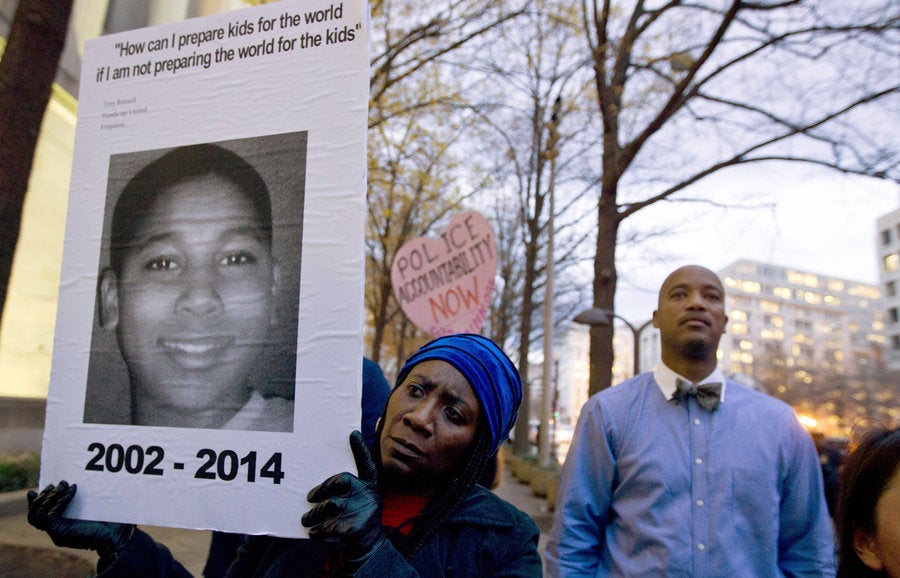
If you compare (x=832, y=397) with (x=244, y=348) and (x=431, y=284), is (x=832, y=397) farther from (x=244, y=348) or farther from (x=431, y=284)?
(x=244, y=348)

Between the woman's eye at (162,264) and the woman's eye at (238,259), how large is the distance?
0.46 ft

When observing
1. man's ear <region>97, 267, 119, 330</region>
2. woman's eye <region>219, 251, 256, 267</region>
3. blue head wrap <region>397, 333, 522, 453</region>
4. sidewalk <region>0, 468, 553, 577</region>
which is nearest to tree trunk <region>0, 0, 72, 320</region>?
sidewalk <region>0, 468, 553, 577</region>

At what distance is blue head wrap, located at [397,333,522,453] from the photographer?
5.23 feet

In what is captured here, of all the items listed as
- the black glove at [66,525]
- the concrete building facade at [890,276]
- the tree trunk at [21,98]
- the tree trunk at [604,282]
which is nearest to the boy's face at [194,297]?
the black glove at [66,525]

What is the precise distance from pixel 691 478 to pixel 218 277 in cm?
168

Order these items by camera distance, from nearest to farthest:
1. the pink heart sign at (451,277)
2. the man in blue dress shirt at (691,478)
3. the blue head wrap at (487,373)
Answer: the blue head wrap at (487,373) < the man in blue dress shirt at (691,478) < the pink heart sign at (451,277)

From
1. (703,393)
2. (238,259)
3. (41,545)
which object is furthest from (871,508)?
(41,545)

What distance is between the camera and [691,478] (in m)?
2.30

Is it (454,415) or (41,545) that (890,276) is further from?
(454,415)

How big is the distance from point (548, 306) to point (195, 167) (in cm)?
1355

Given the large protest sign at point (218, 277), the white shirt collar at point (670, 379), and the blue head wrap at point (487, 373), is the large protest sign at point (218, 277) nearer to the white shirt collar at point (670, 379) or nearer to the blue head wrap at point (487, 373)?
the blue head wrap at point (487, 373)

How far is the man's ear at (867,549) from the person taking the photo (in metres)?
1.42

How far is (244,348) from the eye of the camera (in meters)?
1.54

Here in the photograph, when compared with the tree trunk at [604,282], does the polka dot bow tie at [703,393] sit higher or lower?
lower
